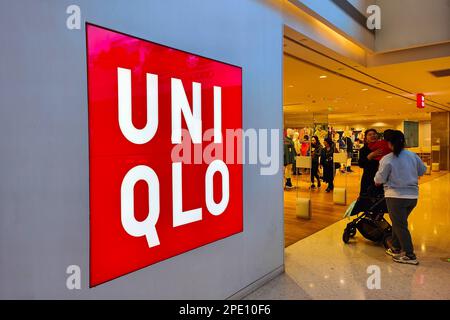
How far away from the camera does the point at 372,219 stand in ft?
15.3

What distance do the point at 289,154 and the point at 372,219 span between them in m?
3.91

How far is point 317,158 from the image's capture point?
32.2ft

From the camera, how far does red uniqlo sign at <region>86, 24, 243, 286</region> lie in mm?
1950

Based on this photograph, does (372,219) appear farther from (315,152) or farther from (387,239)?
(315,152)

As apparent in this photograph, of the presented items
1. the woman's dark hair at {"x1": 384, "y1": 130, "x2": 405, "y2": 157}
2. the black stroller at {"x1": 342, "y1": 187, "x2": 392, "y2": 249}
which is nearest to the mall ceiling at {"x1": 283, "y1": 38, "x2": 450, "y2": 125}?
the woman's dark hair at {"x1": 384, "y1": 130, "x2": 405, "y2": 157}

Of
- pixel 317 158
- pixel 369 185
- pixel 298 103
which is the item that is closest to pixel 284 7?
pixel 369 185

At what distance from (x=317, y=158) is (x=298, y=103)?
3.49 metres

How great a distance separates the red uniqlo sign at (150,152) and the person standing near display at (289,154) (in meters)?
4.43

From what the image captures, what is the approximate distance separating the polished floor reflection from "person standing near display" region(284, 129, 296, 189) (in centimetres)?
242

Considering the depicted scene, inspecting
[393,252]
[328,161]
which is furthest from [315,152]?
[393,252]

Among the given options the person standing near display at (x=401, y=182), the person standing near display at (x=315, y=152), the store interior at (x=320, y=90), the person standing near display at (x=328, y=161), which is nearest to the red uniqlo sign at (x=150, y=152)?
the person standing near display at (x=401, y=182)

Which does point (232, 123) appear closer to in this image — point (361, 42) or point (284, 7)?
point (284, 7)

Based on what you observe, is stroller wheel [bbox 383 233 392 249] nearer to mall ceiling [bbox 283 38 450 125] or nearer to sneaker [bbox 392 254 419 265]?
sneaker [bbox 392 254 419 265]

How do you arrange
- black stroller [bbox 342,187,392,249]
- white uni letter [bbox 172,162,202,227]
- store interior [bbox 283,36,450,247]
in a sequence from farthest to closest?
store interior [bbox 283,36,450,247], black stroller [bbox 342,187,392,249], white uni letter [bbox 172,162,202,227]
